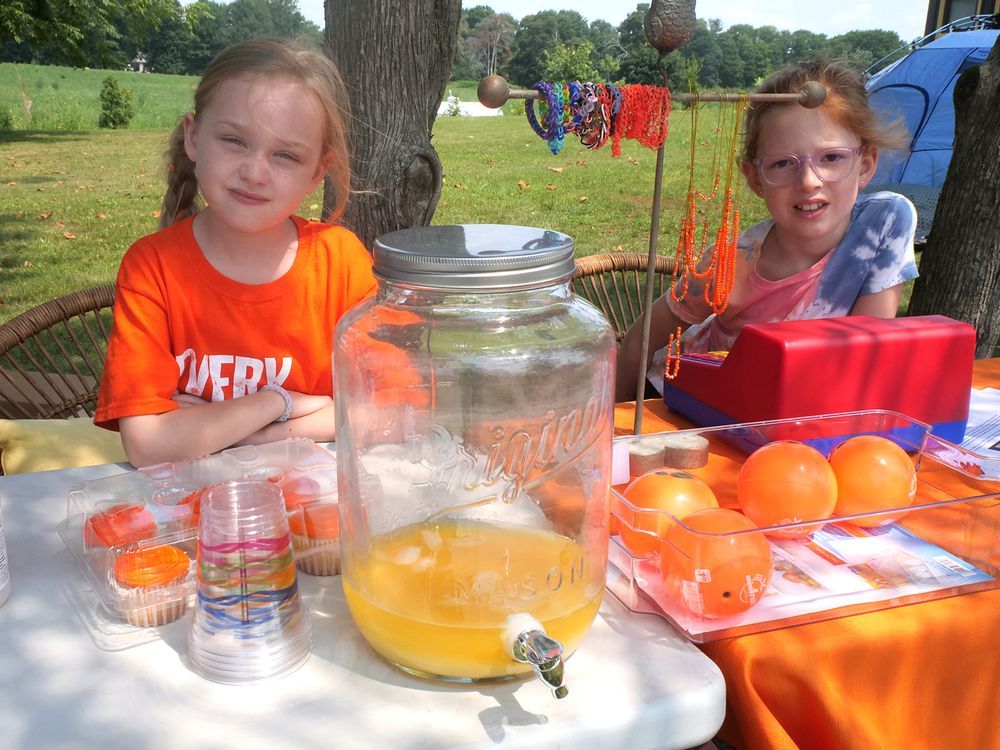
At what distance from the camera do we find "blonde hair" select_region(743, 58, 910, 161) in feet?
5.77

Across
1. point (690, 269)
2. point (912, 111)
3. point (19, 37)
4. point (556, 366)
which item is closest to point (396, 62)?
point (690, 269)

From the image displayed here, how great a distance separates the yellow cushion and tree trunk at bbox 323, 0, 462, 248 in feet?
A: 2.93

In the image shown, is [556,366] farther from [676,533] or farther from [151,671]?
[151,671]

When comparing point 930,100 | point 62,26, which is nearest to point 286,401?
point 930,100

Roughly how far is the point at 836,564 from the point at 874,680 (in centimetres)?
14

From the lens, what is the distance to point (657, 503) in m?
1.00

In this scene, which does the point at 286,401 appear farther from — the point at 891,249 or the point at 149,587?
the point at 891,249

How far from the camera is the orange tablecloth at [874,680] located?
86 cm

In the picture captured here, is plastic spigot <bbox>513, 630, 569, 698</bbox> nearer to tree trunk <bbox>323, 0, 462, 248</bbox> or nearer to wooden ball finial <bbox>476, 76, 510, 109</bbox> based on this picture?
wooden ball finial <bbox>476, 76, 510, 109</bbox>

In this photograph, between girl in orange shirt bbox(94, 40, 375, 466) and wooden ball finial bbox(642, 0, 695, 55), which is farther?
girl in orange shirt bbox(94, 40, 375, 466)

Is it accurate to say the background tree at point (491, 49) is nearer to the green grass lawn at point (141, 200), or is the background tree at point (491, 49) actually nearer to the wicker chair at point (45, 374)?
the wicker chair at point (45, 374)

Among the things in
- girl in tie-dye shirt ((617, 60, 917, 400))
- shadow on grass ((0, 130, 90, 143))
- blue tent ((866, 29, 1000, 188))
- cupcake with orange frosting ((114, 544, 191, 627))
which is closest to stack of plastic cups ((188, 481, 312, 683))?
cupcake with orange frosting ((114, 544, 191, 627))

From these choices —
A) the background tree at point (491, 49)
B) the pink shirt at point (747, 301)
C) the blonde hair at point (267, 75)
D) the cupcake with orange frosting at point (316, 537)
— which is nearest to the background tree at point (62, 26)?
the background tree at point (491, 49)

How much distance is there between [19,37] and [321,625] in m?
11.9
